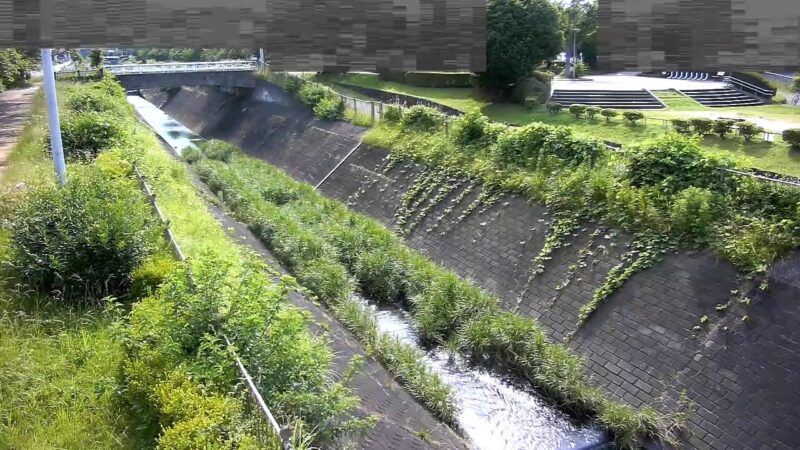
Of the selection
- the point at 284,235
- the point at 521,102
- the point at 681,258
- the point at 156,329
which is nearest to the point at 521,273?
the point at 681,258

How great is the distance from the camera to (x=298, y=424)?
5.53 metres

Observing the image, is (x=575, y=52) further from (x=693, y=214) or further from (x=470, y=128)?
(x=693, y=214)

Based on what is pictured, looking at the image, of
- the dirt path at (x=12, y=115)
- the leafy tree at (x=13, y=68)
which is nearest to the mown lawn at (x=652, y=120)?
the dirt path at (x=12, y=115)

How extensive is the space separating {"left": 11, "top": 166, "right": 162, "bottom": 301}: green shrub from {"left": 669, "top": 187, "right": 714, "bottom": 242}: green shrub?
29.6 feet

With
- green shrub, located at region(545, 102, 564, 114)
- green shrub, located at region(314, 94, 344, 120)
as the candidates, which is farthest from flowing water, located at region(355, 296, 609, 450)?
green shrub, located at region(314, 94, 344, 120)

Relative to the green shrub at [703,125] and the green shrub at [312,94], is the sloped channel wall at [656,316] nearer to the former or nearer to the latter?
the green shrub at [703,125]

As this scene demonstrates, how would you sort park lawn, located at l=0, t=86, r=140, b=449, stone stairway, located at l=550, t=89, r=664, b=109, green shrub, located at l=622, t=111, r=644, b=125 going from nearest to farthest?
park lawn, located at l=0, t=86, r=140, b=449 → green shrub, located at l=622, t=111, r=644, b=125 → stone stairway, located at l=550, t=89, r=664, b=109

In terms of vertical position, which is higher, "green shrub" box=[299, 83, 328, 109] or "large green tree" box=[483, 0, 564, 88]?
"large green tree" box=[483, 0, 564, 88]

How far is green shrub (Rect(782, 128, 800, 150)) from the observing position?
1505 centimetres

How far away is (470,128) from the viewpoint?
1852 cm

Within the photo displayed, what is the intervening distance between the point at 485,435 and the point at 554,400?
55.8 inches

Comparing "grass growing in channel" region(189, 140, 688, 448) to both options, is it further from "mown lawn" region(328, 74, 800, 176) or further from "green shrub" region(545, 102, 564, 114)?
"green shrub" region(545, 102, 564, 114)

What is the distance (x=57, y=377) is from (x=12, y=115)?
2156cm

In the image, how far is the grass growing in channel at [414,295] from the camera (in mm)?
9992
